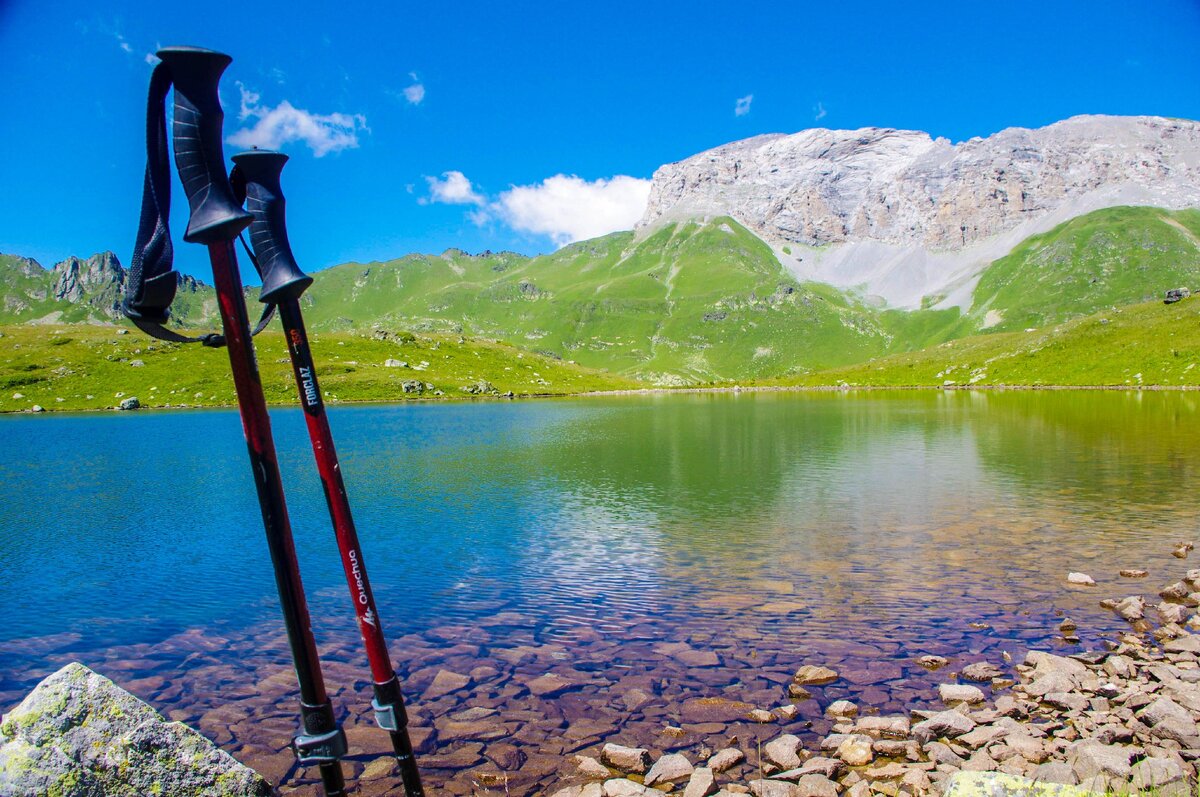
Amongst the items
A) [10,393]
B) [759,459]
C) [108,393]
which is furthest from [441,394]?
[759,459]

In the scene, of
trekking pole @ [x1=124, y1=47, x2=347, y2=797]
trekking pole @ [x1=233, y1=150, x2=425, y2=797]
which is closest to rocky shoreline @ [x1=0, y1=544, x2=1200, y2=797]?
trekking pole @ [x1=233, y1=150, x2=425, y2=797]

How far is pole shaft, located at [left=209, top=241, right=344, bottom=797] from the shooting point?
18.1 ft

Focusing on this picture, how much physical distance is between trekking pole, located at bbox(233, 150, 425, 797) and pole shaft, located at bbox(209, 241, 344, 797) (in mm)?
298

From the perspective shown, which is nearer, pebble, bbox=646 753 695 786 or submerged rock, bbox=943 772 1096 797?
A: submerged rock, bbox=943 772 1096 797

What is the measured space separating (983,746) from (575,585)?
1480cm

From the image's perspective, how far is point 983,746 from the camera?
1219cm

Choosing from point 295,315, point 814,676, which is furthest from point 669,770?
point 295,315

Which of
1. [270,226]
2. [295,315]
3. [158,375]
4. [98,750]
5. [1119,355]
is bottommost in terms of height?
[98,750]

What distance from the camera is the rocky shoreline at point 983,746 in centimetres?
1045

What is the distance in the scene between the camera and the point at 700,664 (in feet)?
56.4

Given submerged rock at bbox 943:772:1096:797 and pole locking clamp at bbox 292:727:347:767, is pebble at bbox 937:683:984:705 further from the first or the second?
pole locking clamp at bbox 292:727:347:767

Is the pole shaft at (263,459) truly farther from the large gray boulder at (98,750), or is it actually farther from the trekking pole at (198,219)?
the large gray boulder at (98,750)

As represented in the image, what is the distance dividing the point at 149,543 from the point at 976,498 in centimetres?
4467

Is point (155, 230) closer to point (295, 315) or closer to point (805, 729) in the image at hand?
point (295, 315)
